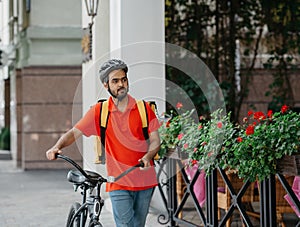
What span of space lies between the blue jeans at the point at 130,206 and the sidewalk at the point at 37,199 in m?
3.03

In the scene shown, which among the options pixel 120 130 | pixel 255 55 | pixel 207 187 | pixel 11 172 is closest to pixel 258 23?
pixel 255 55

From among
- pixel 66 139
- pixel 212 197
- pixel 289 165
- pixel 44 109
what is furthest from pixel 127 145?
pixel 44 109

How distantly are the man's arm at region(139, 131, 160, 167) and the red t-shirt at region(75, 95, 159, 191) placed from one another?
0.04 metres

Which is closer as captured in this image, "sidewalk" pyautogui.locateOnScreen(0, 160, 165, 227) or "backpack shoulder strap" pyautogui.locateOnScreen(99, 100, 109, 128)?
"backpack shoulder strap" pyautogui.locateOnScreen(99, 100, 109, 128)

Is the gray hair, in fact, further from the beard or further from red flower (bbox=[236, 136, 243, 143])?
red flower (bbox=[236, 136, 243, 143])

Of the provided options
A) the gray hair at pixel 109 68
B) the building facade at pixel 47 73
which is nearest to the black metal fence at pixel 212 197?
the gray hair at pixel 109 68

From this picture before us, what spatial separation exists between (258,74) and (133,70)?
19.0 feet

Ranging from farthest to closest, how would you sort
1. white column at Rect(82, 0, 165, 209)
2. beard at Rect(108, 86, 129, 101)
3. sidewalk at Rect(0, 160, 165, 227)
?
white column at Rect(82, 0, 165, 209)
sidewalk at Rect(0, 160, 165, 227)
beard at Rect(108, 86, 129, 101)

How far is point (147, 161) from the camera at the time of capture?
198 inches

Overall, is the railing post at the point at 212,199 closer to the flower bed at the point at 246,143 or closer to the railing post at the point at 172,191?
the flower bed at the point at 246,143

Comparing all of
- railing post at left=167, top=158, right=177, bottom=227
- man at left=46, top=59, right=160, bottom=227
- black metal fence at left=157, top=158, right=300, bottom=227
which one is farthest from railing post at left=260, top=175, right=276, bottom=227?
railing post at left=167, top=158, right=177, bottom=227

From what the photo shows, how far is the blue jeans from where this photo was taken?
5223mm

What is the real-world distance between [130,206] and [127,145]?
0.41 meters

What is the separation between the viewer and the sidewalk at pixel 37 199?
359 inches
